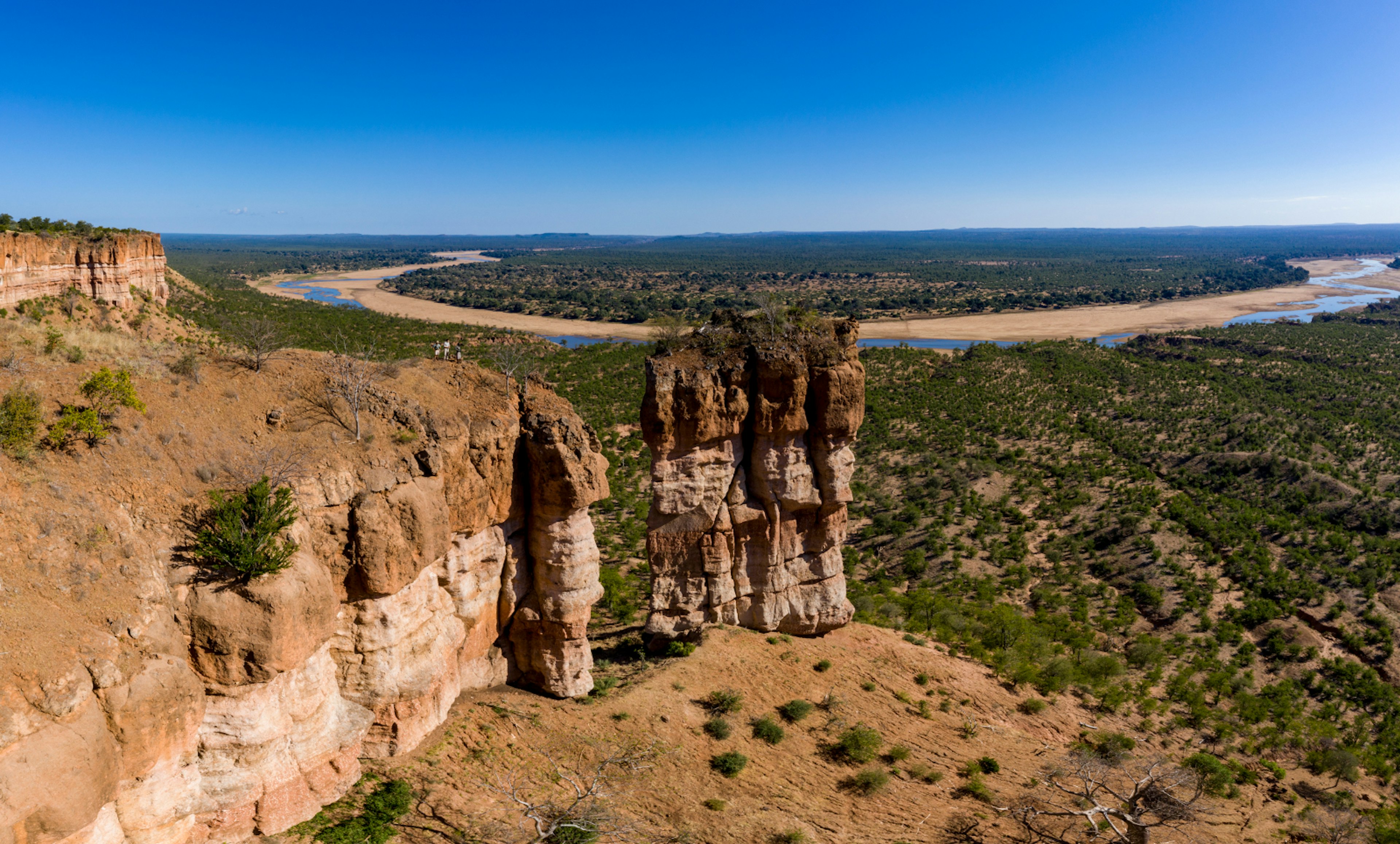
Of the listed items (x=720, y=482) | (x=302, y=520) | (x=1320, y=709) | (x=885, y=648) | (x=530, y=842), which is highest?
(x=302, y=520)

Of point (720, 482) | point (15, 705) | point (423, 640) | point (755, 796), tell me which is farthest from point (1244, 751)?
point (15, 705)

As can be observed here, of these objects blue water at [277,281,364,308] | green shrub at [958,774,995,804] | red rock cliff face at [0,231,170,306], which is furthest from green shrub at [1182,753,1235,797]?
blue water at [277,281,364,308]

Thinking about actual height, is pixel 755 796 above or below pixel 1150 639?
above

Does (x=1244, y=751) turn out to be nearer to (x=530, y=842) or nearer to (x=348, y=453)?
(x=530, y=842)

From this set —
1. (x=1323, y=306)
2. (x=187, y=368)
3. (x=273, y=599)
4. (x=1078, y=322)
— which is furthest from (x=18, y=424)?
(x=1323, y=306)

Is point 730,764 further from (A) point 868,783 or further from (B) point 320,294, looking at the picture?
(B) point 320,294
